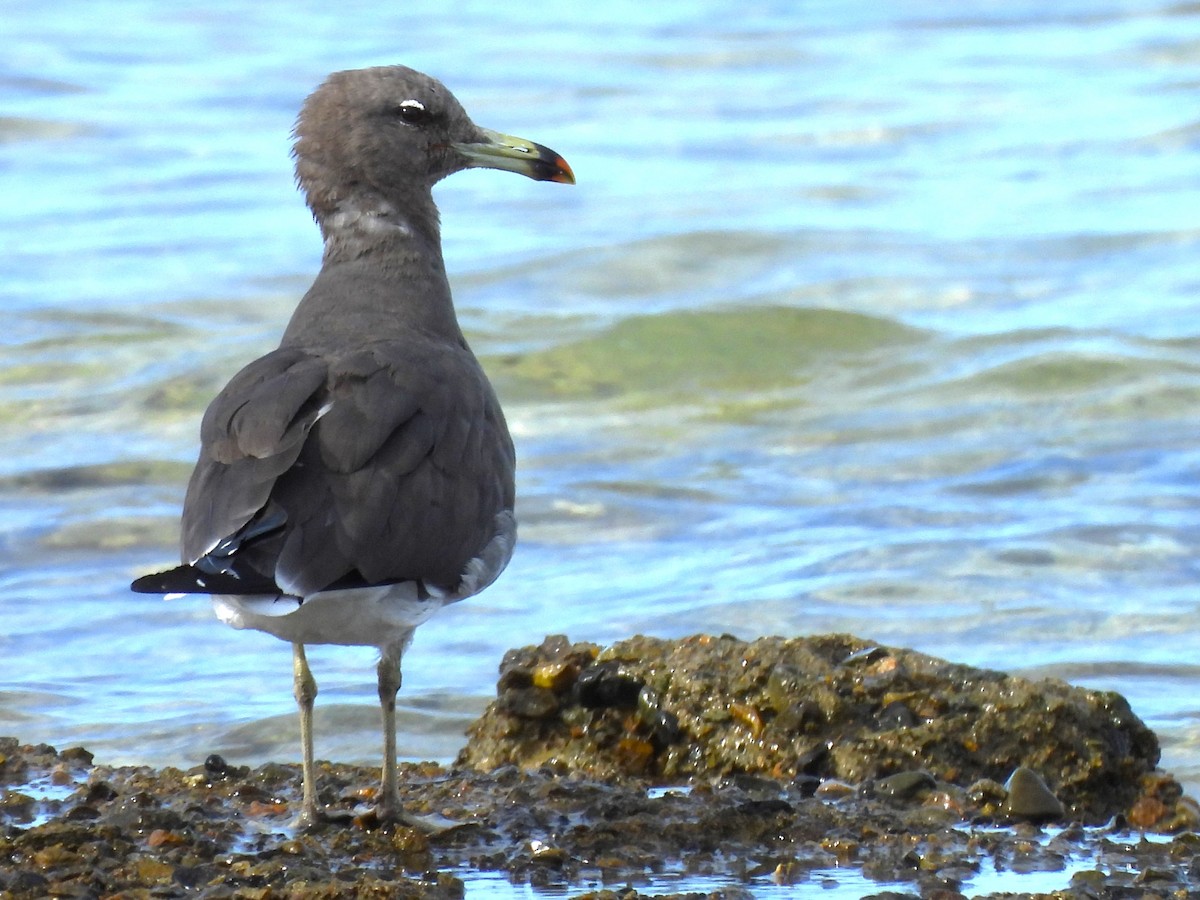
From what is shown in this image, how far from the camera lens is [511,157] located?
7.32 metres

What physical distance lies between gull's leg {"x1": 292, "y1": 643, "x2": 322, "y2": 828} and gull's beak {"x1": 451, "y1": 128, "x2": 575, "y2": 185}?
1.91 m

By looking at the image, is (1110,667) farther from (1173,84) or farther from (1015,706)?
(1173,84)

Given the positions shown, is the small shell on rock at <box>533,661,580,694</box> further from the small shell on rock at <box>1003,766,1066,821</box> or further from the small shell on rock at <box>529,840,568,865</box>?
the small shell on rock at <box>1003,766,1066,821</box>

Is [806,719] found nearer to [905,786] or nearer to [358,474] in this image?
[905,786]

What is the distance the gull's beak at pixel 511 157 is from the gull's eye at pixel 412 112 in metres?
0.16

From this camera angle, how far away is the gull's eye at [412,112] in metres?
7.13

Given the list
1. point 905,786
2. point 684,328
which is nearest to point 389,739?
point 905,786

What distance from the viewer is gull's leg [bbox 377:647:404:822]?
5.96m

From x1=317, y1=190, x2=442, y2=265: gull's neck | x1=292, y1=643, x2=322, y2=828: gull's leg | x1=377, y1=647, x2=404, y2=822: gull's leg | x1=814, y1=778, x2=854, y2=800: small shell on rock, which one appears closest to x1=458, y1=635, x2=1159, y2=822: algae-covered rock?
x1=814, y1=778, x2=854, y2=800: small shell on rock

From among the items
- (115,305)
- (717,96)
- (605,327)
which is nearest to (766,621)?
(605,327)

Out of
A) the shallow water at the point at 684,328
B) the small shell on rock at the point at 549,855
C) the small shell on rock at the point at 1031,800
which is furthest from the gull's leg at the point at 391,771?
the shallow water at the point at 684,328

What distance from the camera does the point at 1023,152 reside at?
18938mm

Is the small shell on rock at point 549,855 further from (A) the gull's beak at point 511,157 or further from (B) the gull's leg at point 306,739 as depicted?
(A) the gull's beak at point 511,157

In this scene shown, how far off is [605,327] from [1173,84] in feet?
28.9
